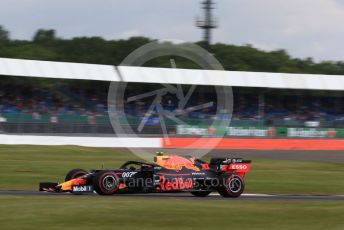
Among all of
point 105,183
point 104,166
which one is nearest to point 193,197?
point 105,183

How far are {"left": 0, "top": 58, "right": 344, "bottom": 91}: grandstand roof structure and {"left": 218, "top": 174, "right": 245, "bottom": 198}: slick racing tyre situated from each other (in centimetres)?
2679

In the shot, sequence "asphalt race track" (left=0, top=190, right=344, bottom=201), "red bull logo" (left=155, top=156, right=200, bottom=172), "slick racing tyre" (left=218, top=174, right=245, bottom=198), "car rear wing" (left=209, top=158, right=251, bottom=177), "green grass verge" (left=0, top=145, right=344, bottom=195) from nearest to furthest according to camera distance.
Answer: "asphalt race track" (left=0, top=190, right=344, bottom=201), "red bull logo" (left=155, top=156, right=200, bottom=172), "slick racing tyre" (left=218, top=174, right=245, bottom=198), "car rear wing" (left=209, top=158, right=251, bottom=177), "green grass verge" (left=0, top=145, right=344, bottom=195)

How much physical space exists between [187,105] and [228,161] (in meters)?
30.0

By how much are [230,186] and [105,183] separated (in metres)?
3.39

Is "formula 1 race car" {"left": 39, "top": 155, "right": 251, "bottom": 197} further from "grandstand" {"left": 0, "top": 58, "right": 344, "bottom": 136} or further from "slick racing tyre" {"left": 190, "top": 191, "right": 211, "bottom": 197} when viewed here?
"grandstand" {"left": 0, "top": 58, "right": 344, "bottom": 136}

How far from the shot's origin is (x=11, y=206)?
12.5m

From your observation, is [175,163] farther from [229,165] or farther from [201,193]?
[229,165]

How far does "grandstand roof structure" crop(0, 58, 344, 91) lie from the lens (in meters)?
43.8

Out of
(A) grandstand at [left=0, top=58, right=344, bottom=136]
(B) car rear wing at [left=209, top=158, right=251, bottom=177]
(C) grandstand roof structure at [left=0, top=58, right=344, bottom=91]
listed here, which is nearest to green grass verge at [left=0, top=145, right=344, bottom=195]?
(B) car rear wing at [left=209, top=158, right=251, bottom=177]

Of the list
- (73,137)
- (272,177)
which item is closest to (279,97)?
(73,137)

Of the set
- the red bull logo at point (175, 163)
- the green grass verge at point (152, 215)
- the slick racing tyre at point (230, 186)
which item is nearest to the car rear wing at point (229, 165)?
the slick racing tyre at point (230, 186)

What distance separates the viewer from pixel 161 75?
47.2 metres

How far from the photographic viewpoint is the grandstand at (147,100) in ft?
134

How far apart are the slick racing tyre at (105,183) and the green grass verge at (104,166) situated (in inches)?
136
